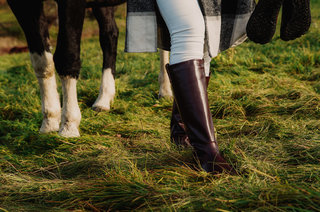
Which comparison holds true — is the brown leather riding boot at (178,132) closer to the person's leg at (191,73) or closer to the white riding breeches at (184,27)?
the person's leg at (191,73)

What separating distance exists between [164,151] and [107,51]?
6.11 feet

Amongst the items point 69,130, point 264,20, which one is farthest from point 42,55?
point 264,20

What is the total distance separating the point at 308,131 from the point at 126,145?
105cm

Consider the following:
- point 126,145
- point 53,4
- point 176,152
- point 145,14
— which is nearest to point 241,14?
point 145,14

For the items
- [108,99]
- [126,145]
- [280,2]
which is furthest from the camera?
[108,99]

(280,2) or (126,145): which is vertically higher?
(280,2)

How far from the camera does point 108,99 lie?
2.98 metres

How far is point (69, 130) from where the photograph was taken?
2191 mm

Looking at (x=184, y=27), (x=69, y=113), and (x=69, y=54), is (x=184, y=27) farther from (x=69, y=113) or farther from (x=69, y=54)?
(x=69, y=113)

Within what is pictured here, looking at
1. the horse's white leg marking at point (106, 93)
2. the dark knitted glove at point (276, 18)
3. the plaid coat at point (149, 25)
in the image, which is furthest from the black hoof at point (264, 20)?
the horse's white leg marking at point (106, 93)

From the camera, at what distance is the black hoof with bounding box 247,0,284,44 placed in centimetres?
145

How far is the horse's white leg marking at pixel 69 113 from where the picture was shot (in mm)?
2192

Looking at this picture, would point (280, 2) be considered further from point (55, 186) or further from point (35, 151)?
point (35, 151)

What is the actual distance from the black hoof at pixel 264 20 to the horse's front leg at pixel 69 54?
1.13 meters
